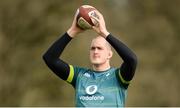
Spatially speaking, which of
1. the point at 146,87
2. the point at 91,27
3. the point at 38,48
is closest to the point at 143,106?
the point at 146,87

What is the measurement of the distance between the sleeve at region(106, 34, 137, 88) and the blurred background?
581 inches

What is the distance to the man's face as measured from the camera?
25.8 feet

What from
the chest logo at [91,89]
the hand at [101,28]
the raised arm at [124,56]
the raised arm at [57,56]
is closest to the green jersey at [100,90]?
the chest logo at [91,89]

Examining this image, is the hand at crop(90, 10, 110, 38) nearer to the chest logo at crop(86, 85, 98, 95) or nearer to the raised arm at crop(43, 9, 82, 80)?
the raised arm at crop(43, 9, 82, 80)

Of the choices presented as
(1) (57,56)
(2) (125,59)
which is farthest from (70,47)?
(2) (125,59)

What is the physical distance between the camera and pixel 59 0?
79.0 ft

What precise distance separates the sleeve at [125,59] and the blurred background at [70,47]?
14.8 m

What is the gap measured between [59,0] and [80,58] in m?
2.11

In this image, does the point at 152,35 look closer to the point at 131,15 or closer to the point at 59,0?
the point at 131,15

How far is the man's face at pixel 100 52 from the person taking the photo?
786 centimetres

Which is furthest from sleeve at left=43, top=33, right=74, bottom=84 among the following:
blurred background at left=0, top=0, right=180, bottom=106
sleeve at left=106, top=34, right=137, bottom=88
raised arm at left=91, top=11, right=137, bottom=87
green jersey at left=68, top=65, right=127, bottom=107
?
blurred background at left=0, top=0, right=180, bottom=106

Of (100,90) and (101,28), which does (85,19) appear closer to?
(101,28)

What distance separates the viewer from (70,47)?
23359mm

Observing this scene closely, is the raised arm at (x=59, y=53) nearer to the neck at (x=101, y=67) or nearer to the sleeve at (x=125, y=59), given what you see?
the neck at (x=101, y=67)
